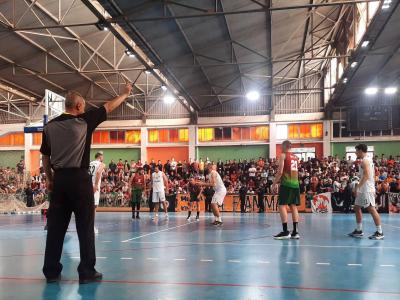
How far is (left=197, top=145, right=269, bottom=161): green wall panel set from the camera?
3319 centimetres

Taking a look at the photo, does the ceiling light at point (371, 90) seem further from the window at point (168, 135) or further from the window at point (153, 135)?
the window at point (153, 135)

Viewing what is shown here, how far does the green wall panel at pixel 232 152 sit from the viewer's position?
109 ft

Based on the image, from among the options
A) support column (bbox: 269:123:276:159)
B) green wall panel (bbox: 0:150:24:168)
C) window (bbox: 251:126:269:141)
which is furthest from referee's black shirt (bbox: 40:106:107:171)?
green wall panel (bbox: 0:150:24:168)

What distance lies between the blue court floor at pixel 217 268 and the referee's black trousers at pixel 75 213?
11.2 inches

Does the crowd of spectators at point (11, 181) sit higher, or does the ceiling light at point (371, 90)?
the ceiling light at point (371, 90)

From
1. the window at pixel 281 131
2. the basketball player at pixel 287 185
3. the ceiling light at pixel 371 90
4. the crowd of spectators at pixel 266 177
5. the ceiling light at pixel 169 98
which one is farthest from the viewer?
the window at pixel 281 131

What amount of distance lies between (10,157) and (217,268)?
3662cm

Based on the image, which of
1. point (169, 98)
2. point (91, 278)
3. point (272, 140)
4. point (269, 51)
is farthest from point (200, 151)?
point (91, 278)

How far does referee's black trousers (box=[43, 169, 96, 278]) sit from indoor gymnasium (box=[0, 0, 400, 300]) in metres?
0.02

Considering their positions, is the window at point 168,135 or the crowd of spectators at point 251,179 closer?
the crowd of spectators at point 251,179

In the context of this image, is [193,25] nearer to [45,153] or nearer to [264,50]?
[264,50]

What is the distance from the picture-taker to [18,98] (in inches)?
1331

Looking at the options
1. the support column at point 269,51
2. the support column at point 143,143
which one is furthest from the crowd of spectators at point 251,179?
the support column at point 269,51

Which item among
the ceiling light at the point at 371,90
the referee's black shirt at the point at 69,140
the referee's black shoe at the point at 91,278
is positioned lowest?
the referee's black shoe at the point at 91,278
